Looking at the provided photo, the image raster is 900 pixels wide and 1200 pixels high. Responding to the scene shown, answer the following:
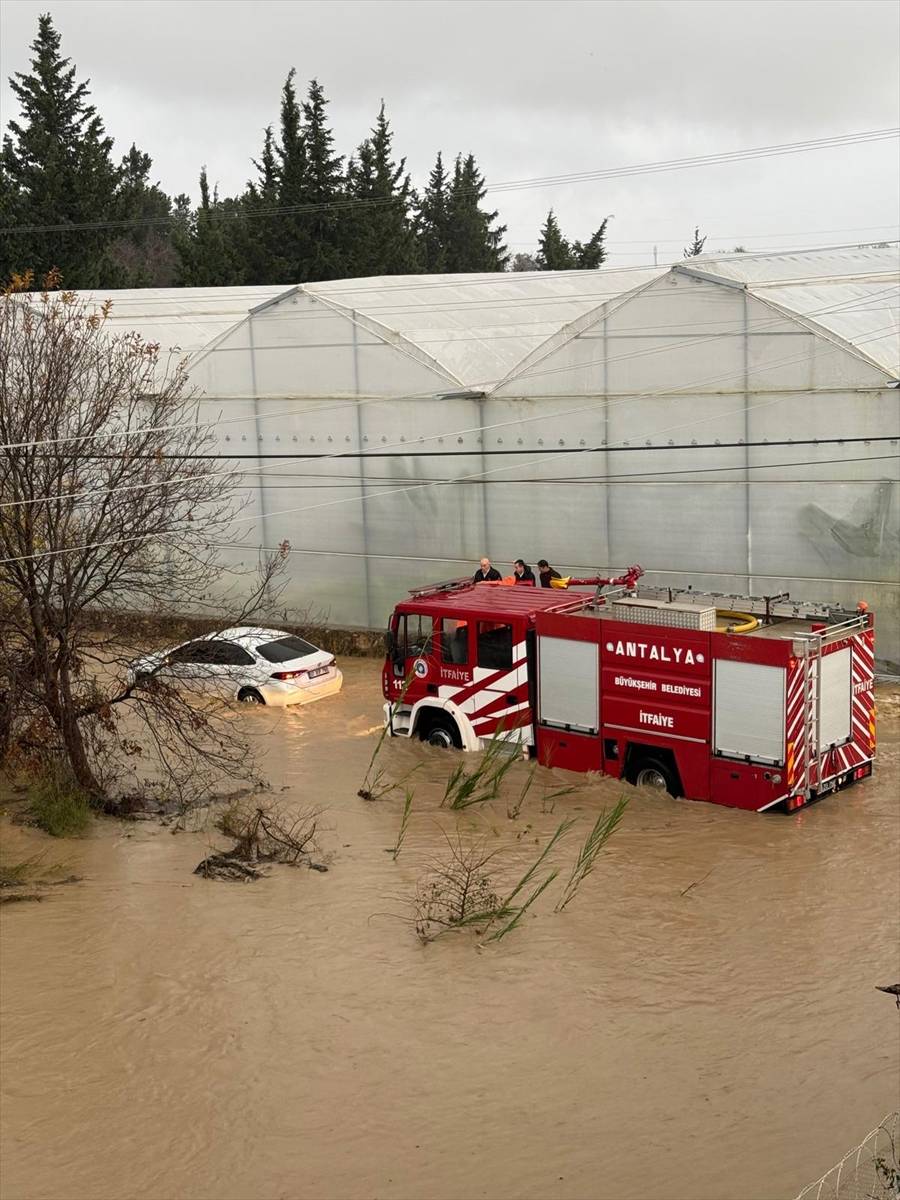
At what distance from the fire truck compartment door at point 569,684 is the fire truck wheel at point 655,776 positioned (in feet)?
2.10

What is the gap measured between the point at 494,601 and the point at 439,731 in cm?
176

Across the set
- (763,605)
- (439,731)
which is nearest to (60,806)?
(439,731)

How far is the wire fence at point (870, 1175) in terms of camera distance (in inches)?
247

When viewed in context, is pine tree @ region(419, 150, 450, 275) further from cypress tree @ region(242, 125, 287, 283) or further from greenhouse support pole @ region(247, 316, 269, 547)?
greenhouse support pole @ region(247, 316, 269, 547)

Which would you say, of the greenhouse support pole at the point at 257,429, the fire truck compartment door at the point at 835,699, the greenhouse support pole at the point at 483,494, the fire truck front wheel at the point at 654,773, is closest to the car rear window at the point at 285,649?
the greenhouse support pole at the point at 483,494

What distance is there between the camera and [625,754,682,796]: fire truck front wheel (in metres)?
15.7

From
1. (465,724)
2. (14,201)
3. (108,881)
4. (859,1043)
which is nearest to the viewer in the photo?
(859,1043)

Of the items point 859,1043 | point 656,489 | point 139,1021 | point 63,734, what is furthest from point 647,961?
point 656,489

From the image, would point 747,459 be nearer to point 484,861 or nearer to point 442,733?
point 442,733

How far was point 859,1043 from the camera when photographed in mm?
10539

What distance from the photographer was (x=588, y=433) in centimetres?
2239

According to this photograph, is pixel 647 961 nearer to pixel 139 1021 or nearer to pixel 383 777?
pixel 139 1021

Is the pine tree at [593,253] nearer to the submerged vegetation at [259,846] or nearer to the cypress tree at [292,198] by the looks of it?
the cypress tree at [292,198]

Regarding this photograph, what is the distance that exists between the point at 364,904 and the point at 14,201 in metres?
37.1
